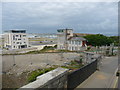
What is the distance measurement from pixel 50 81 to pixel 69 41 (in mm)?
29548

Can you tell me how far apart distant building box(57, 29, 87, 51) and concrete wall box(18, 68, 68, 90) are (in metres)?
26.3

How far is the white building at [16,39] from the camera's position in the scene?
4641 cm

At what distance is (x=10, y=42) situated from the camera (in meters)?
47.4

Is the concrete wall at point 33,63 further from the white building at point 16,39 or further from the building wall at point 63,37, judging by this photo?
the white building at point 16,39

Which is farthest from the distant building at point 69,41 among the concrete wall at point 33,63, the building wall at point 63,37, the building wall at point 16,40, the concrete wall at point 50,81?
the concrete wall at point 50,81

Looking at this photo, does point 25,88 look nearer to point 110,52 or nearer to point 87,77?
point 87,77

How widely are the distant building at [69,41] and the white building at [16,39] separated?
67.2 ft

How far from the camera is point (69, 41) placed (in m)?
32.0

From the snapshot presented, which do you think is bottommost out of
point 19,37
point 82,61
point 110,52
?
point 82,61

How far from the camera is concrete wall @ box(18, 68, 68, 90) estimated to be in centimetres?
227

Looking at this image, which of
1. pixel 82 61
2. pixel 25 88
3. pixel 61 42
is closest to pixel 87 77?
pixel 25 88

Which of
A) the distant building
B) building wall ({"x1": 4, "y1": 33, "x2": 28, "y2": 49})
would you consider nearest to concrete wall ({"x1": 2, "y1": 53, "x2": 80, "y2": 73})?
the distant building

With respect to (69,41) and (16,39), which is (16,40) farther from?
(69,41)

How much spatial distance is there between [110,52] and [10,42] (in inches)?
1680
